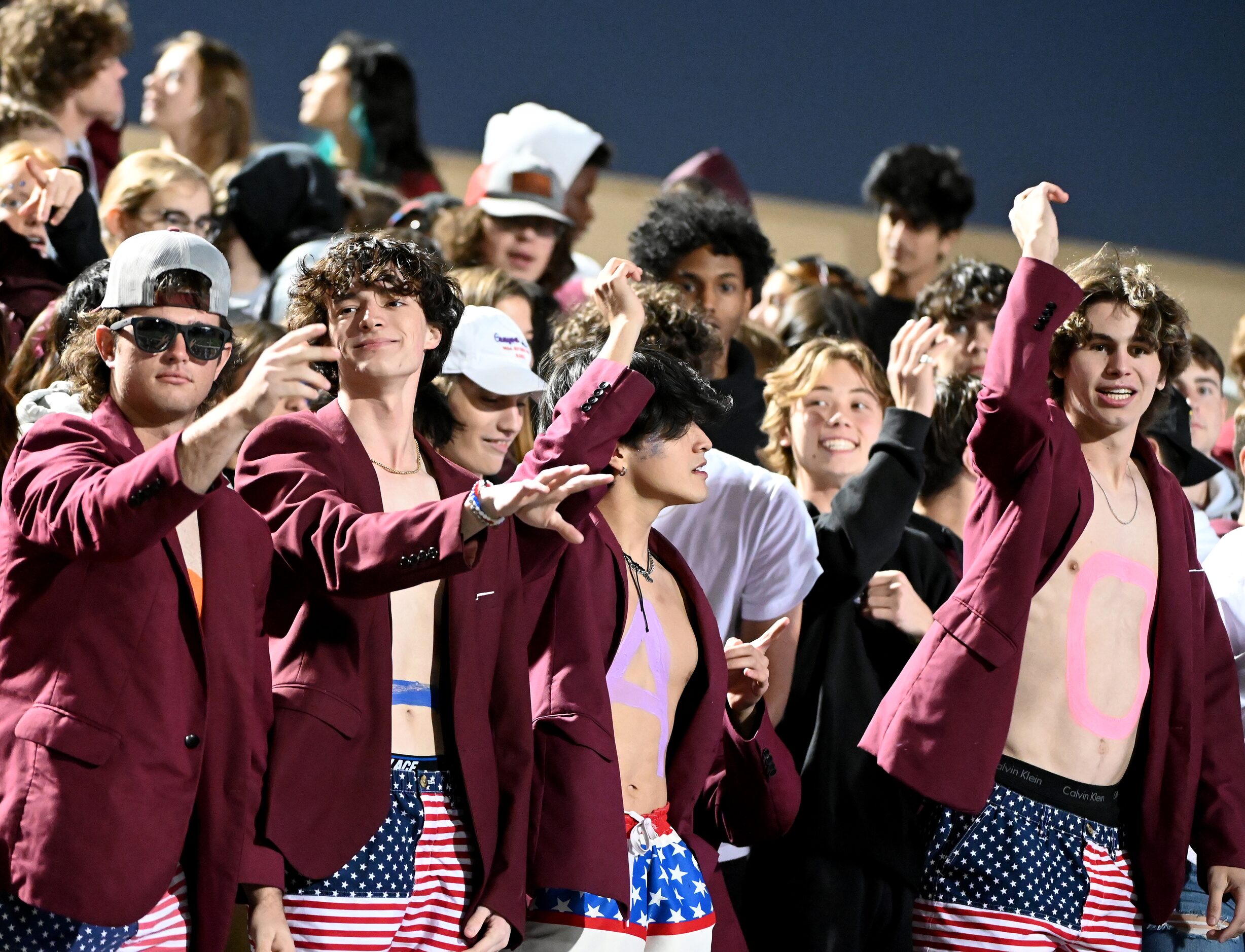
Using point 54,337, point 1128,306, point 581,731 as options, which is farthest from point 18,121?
point 1128,306

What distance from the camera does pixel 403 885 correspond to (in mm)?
2816

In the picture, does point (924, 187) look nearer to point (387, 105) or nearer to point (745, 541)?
point (387, 105)

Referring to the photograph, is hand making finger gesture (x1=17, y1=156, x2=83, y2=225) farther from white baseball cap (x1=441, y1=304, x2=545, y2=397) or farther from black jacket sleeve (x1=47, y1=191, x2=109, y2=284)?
white baseball cap (x1=441, y1=304, x2=545, y2=397)

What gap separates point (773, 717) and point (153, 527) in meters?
1.81

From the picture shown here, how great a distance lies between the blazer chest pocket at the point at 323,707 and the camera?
9.05ft

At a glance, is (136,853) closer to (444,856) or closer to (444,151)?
(444,856)

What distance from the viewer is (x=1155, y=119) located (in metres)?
9.95

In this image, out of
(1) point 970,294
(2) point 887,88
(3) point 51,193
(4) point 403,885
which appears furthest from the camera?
(2) point 887,88

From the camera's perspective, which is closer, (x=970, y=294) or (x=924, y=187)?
(x=970, y=294)

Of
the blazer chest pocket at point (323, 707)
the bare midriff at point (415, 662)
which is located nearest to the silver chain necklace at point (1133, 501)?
the bare midriff at point (415, 662)

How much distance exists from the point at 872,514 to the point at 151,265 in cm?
169

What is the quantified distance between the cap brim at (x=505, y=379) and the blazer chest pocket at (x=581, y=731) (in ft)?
3.30

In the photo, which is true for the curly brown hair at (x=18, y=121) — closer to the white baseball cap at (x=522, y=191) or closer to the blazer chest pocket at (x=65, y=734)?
the white baseball cap at (x=522, y=191)

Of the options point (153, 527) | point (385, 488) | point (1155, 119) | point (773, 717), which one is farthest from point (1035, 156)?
point (153, 527)
